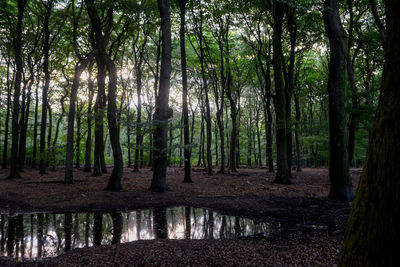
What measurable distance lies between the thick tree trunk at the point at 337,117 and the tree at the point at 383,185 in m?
7.40

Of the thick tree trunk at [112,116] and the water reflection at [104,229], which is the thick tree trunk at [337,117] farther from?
the thick tree trunk at [112,116]

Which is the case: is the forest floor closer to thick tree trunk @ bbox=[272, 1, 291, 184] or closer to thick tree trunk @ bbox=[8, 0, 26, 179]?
thick tree trunk @ bbox=[272, 1, 291, 184]

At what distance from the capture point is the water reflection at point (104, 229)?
4.75m

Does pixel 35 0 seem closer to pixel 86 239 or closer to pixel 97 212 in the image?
pixel 97 212

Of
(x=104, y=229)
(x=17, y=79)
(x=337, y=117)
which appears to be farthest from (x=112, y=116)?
(x=337, y=117)

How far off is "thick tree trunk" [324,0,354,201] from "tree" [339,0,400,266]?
7404mm

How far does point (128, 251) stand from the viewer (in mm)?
4109

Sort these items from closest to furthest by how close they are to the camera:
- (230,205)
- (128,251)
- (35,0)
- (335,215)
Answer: (128,251)
(335,215)
(230,205)
(35,0)

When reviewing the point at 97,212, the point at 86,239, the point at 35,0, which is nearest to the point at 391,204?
the point at 86,239

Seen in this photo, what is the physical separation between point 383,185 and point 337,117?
779 cm

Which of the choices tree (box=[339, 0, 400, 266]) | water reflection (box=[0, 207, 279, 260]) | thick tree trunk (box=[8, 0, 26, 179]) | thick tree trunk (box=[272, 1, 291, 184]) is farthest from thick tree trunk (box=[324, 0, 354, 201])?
thick tree trunk (box=[8, 0, 26, 179])

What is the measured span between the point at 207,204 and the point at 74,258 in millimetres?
5465

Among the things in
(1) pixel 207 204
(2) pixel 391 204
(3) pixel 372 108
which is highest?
(3) pixel 372 108

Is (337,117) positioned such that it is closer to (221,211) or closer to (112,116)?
(221,211)
